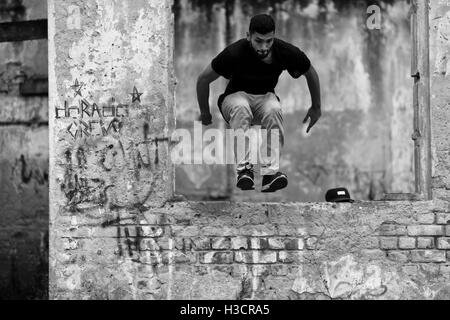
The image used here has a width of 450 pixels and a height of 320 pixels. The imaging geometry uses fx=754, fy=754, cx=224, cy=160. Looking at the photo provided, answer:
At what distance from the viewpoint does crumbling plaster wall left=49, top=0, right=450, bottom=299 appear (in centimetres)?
526

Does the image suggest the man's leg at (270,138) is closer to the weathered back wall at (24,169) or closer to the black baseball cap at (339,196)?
the black baseball cap at (339,196)

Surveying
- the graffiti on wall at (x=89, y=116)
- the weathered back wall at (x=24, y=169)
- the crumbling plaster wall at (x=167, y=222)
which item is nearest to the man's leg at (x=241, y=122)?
the crumbling plaster wall at (x=167, y=222)

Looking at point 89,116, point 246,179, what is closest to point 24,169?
point 89,116

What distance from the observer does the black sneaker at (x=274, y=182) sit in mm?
5363

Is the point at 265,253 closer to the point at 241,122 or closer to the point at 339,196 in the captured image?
the point at 339,196

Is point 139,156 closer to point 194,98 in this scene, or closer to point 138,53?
point 138,53

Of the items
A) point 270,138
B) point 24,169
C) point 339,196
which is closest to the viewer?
point 339,196

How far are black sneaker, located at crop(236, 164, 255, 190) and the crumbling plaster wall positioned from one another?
0.13 m

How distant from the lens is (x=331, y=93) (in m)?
9.90

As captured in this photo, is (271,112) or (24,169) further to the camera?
(24,169)

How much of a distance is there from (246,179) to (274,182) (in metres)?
0.22

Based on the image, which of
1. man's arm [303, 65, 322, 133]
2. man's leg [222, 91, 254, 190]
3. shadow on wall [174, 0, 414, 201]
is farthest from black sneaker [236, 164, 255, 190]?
A: shadow on wall [174, 0, 414, 201]

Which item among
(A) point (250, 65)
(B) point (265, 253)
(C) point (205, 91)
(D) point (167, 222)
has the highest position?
(A) point (250, 65)

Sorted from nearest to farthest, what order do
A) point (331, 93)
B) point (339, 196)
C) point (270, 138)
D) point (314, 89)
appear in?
point (339, 196)
point (270, 138)
point (314, 89)
point (331, 93)
